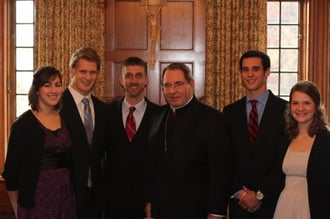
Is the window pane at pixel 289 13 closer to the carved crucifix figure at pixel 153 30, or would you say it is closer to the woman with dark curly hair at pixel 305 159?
the carved crucifix figure at pixel 153 30

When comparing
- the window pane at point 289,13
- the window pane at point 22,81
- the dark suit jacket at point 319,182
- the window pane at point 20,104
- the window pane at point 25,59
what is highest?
the window pane at point 289,13

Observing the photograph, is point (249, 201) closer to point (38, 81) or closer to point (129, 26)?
point (38, 81)

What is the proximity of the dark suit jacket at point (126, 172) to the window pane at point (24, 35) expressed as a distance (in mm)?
3298

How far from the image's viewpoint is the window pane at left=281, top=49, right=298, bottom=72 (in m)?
6.45

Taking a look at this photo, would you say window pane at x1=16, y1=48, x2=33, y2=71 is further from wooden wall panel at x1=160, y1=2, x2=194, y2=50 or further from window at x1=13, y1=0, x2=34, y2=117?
wooden wall panel at x1=160, y1=2, x2=194, y2=50

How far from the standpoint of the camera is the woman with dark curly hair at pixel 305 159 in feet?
9.54

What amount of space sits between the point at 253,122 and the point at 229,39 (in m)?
2.89

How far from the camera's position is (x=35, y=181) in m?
3.07

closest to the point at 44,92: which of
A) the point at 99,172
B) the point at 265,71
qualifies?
the point at 99,172

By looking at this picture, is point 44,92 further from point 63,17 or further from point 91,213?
point 63,17

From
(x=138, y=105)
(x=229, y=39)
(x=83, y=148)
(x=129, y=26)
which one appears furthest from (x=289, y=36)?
(x=83, y=148)

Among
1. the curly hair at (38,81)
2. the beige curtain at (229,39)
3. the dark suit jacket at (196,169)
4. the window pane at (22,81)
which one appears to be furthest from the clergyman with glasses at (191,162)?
the window pane at (22,81)

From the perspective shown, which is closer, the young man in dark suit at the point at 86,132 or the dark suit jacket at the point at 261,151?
the dark suit jacket at the point at 261,151

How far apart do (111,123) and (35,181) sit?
34.2 inches
